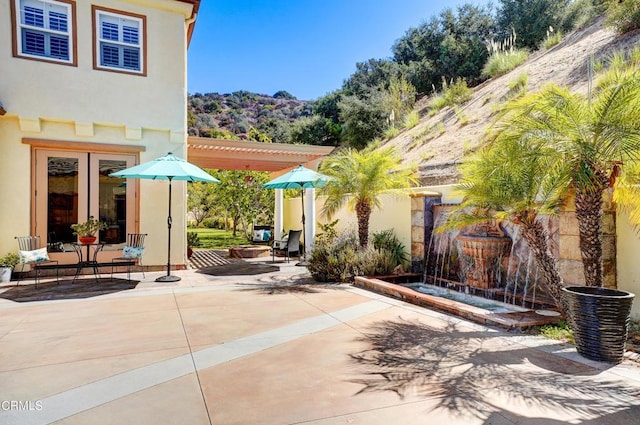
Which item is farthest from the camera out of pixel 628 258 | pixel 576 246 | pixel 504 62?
pixel 504 62

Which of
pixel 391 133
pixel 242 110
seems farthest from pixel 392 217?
pixel 242 110

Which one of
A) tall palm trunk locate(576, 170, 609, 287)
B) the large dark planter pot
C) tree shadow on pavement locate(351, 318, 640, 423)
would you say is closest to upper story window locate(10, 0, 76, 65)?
tree shadow on pavement locate(351, 318, 640, 423)

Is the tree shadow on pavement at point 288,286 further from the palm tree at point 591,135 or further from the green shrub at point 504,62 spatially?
the green shrub at point 504,62

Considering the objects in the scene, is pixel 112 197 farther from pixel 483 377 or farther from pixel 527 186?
pixel 483 377

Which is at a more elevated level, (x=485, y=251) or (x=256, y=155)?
(x=256, y=155)

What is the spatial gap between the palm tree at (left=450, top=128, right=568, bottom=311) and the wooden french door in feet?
30.2

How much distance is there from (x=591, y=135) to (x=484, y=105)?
1429 cm

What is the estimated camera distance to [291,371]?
411 cm

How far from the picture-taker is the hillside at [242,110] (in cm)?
5678

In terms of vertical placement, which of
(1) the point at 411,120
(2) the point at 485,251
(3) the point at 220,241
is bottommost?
(3) the point at 220,241

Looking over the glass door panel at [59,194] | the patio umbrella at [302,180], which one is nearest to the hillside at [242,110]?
the patio umbrella at [302,180]

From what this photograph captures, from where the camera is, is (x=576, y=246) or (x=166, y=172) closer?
(x=576, y=246)

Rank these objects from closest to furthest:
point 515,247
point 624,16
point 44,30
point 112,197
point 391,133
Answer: point 515,247 → point 44,30 → point 112,197 → point 624,16 → point 391,133

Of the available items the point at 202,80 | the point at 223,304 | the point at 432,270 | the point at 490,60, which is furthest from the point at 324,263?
the point at 202,80
